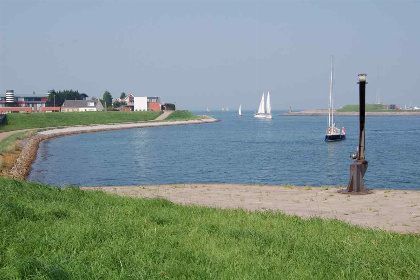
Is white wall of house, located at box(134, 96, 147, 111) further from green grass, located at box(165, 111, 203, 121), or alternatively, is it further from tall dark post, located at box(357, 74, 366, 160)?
tall dark post, located at box(357, 74, 366, 160)

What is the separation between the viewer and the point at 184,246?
8.66 m

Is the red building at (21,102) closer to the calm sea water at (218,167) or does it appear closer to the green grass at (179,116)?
the green grass at (179,116)

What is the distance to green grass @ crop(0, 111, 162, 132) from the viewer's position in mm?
98125

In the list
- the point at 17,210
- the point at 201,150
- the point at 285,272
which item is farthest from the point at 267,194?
the point at 201,150

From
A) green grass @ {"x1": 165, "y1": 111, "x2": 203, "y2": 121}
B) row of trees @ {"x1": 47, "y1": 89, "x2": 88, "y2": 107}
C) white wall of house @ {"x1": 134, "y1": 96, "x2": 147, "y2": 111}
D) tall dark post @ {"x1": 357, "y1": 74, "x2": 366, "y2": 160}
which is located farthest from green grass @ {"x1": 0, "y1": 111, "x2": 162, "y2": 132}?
tall dark post @ {"x1": 357, "y1": 74, "x2": 366, "y2": 160}

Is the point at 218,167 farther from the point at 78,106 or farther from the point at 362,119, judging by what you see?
the point at 78,106

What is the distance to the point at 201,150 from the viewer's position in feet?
197

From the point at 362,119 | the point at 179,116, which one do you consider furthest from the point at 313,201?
the point at 179,116

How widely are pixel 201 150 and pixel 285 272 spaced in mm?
52798

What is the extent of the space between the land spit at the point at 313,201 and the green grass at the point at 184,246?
2.19m

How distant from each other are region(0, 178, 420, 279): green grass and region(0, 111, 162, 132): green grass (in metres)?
80.6

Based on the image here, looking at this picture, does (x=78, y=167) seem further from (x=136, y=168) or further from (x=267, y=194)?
(x=267, y=194)

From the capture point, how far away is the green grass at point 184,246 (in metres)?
7.09

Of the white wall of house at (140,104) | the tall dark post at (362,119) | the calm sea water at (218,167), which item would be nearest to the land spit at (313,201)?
the tall dark post at (362,119)
